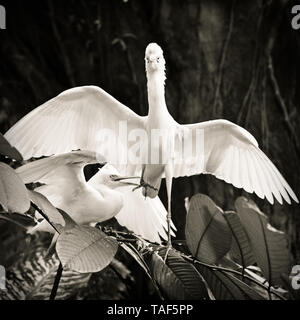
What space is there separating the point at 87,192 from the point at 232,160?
0.36 meters

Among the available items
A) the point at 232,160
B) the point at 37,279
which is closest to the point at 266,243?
the point at 232,160

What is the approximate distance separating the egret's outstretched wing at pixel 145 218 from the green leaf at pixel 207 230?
0.80ft

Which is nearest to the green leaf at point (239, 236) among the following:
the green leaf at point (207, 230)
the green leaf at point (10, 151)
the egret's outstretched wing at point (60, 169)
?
the green leaf at point (207, 230)

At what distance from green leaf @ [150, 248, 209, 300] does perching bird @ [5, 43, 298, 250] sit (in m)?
0.18

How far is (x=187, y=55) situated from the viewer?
1438 millimetres

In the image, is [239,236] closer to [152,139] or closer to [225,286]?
[225,286]

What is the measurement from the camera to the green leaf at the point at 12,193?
82cm

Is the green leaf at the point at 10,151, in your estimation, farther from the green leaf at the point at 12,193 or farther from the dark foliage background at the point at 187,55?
the dark foliage background at the point at 187,55

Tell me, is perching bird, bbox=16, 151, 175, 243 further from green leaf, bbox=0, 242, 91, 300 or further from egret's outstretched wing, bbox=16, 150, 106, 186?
green leaf, bbox=0, 242, 91, 300

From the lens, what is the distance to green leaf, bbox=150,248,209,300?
963mm

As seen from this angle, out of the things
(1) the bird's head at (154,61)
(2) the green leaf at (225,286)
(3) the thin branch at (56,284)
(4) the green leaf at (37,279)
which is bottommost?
(4) the green leaf at (37,279)

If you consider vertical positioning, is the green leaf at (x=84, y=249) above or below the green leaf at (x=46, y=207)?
below
